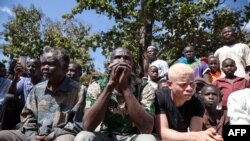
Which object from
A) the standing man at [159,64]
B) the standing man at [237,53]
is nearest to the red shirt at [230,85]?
the standing man at [237,53]

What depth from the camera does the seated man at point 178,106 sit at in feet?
12.1

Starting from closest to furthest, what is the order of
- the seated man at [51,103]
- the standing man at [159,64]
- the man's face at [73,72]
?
the seated man at [51,103], the man's face at [73,72], the standing man at [159,64]

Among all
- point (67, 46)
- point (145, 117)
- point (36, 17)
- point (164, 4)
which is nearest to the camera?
point (145, 117)

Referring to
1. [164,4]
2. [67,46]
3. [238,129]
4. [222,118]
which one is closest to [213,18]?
[164,4]

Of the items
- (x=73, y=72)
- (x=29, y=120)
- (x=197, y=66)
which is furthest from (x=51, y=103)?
(x=197, y=66)

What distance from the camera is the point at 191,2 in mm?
14383

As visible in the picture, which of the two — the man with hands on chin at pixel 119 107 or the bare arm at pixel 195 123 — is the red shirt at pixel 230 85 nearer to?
the bare arm at pixel 195 123

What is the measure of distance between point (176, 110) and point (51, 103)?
4.14ft

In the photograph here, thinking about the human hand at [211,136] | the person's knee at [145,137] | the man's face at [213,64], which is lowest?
the person's knee at [145,137]

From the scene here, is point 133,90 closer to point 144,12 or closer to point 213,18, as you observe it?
point 144,12

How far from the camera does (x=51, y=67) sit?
415cm

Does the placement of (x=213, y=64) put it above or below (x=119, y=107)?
above

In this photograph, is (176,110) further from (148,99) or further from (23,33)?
(23,33)

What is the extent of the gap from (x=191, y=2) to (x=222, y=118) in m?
9.91
